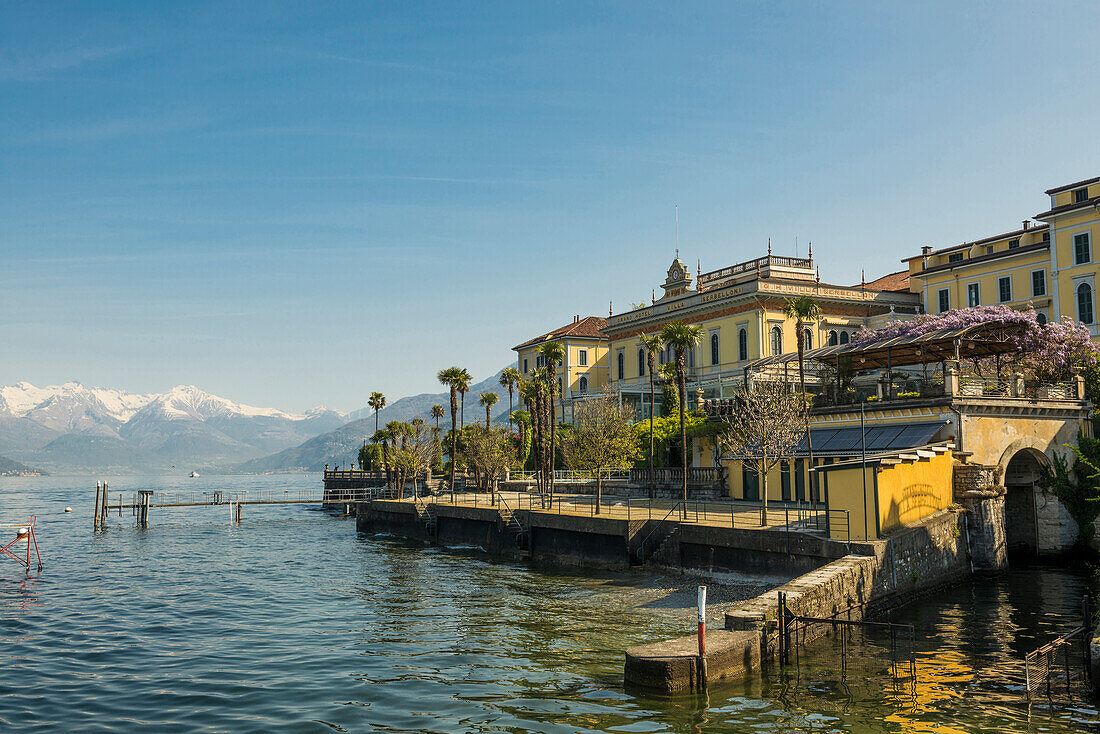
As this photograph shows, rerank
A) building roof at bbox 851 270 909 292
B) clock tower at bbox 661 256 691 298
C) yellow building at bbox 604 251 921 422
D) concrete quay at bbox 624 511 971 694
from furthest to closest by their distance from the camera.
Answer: clock tower at bbox 661 256 691 298, building roof at bbox 851 270 909 292, yellow building at bbox 604 251 921 422, concrete quay at bbox 624 511 971 694

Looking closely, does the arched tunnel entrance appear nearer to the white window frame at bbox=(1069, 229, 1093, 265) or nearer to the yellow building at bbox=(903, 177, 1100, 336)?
the yellow building at bbox=(903, 177, 1100, 336)

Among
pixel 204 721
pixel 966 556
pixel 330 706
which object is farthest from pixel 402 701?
pixel 966 556

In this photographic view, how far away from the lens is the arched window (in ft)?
166

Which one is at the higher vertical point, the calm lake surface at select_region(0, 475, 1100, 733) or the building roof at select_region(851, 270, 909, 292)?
the building roof at select_region(851, 270, 909, 292)

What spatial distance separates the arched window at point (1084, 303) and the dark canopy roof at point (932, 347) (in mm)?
14813

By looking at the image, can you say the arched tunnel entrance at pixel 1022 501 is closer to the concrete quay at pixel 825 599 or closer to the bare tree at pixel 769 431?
the concrete quay at pixel 825 599

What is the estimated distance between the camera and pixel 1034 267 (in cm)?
5675

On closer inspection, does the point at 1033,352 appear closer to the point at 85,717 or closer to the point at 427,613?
the point at 427,613

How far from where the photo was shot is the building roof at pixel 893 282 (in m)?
71.1

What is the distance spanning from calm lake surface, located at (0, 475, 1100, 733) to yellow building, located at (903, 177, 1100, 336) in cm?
2738

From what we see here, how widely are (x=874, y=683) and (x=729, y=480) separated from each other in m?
27.2

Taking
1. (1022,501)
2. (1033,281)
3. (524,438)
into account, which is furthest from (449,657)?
(524,438)

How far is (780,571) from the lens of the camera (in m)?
26.8

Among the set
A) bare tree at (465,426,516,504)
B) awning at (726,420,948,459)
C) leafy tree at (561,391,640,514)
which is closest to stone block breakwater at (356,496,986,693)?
leafy tree at (561,391,640,514)
